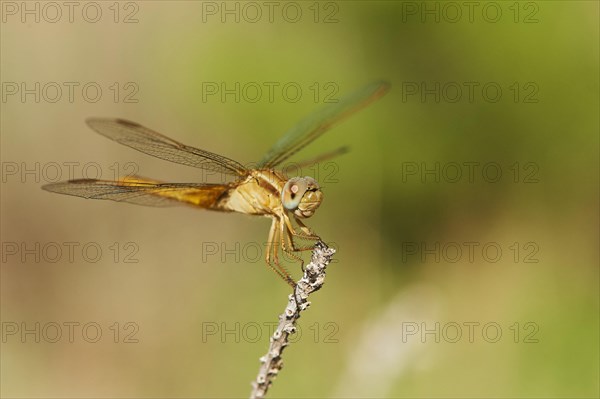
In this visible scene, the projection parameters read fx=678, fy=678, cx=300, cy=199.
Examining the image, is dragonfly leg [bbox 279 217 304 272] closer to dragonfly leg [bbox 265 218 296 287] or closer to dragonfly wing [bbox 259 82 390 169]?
dragonfly leg [bbox 265 218 296 287]

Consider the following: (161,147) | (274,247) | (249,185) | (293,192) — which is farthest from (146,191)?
(293,192)

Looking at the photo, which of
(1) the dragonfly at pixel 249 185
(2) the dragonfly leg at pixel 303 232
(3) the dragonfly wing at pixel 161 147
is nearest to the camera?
(2) the dragonfly leg at pixel 303 232

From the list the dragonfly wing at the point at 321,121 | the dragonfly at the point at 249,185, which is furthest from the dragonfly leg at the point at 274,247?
the dragonfly wing at the point at 321,121

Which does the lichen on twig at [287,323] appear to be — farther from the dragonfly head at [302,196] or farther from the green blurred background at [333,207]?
the green blurred background at [333,207]

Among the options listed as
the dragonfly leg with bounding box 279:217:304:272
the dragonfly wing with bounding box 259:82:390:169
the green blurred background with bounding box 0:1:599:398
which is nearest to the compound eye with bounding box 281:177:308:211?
the dragonfly leg with bounding box 279:217:304:272

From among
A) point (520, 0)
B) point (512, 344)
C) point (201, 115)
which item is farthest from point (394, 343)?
point (201, 115)

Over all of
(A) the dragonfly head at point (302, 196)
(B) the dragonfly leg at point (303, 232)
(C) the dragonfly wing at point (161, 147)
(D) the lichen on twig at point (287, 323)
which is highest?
(C) the dragonfly wing at point (161, 147)

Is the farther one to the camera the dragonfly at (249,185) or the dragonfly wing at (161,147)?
the dragonfly wing at (161,147)

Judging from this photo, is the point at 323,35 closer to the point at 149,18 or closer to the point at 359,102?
the point at 149,18
